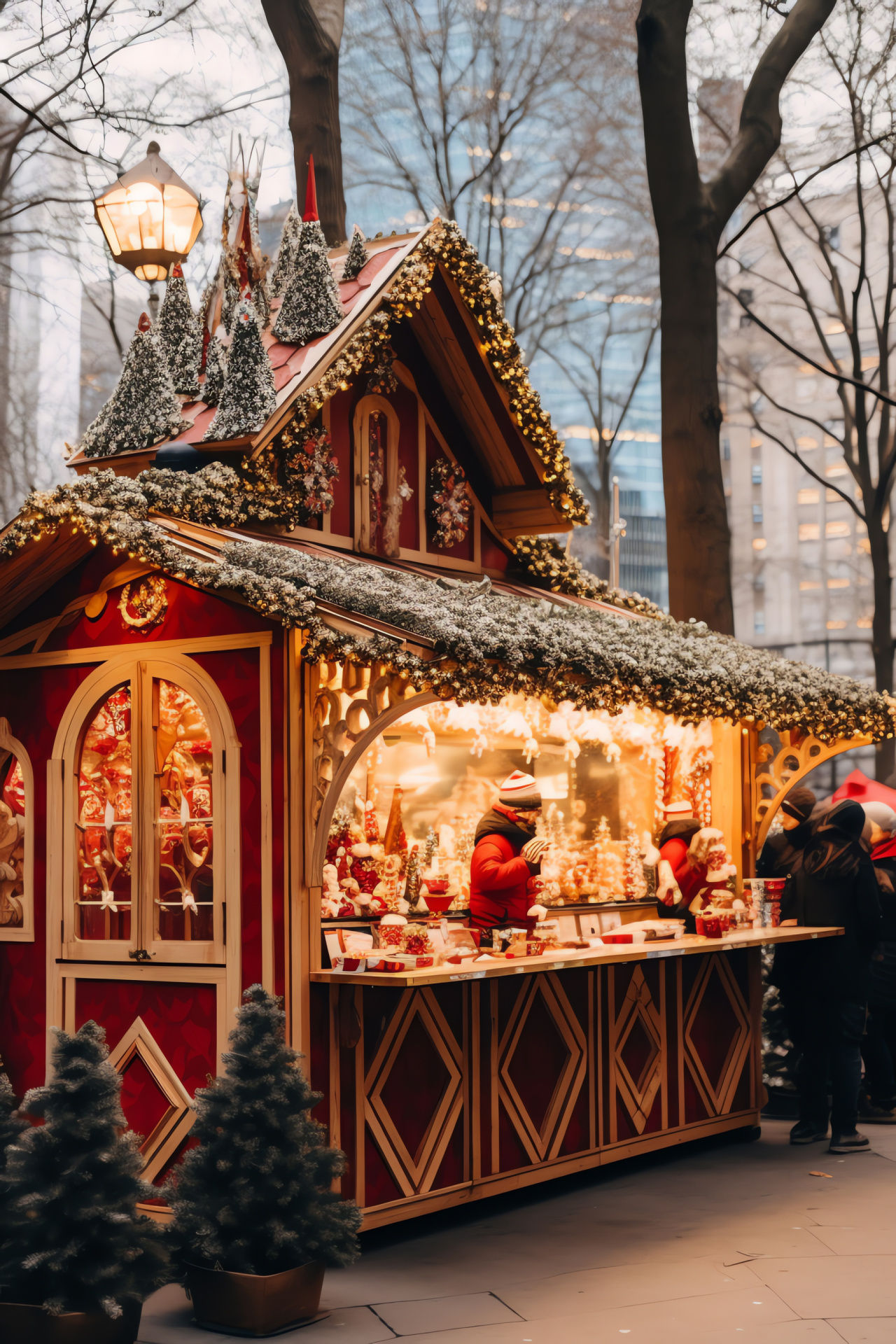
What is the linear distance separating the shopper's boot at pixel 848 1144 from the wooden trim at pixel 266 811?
459cm

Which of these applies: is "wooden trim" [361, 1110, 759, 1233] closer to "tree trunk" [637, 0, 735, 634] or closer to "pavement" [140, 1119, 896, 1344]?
"pavement" [140, 1119, 896, 1344]

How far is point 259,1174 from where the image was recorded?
602 cm

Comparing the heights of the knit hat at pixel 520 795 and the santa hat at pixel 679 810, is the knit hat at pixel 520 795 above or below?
above

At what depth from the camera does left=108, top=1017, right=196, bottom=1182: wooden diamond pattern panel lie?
738cm

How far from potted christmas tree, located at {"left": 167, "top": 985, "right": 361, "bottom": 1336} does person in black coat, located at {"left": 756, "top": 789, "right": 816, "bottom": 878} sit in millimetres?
5040

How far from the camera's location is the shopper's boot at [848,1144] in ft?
32.3

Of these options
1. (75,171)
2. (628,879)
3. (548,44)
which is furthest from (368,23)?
(628,879)

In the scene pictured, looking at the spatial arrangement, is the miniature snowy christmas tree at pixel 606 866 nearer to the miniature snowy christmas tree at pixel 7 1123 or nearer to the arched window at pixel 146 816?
the arched window at pixel 146 816

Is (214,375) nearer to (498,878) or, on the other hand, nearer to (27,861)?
(27,861)

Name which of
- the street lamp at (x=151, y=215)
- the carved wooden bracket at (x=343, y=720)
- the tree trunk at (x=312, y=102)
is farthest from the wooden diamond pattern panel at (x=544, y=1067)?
the tree trunk at (x=312, y=102)

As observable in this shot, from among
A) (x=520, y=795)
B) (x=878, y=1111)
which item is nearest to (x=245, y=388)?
(x=520, y=795)

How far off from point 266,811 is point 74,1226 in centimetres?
229

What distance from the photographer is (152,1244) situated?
5.79 meters

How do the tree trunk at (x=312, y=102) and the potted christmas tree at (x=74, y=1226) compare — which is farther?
the tree trunk at (x=312, y=102)
